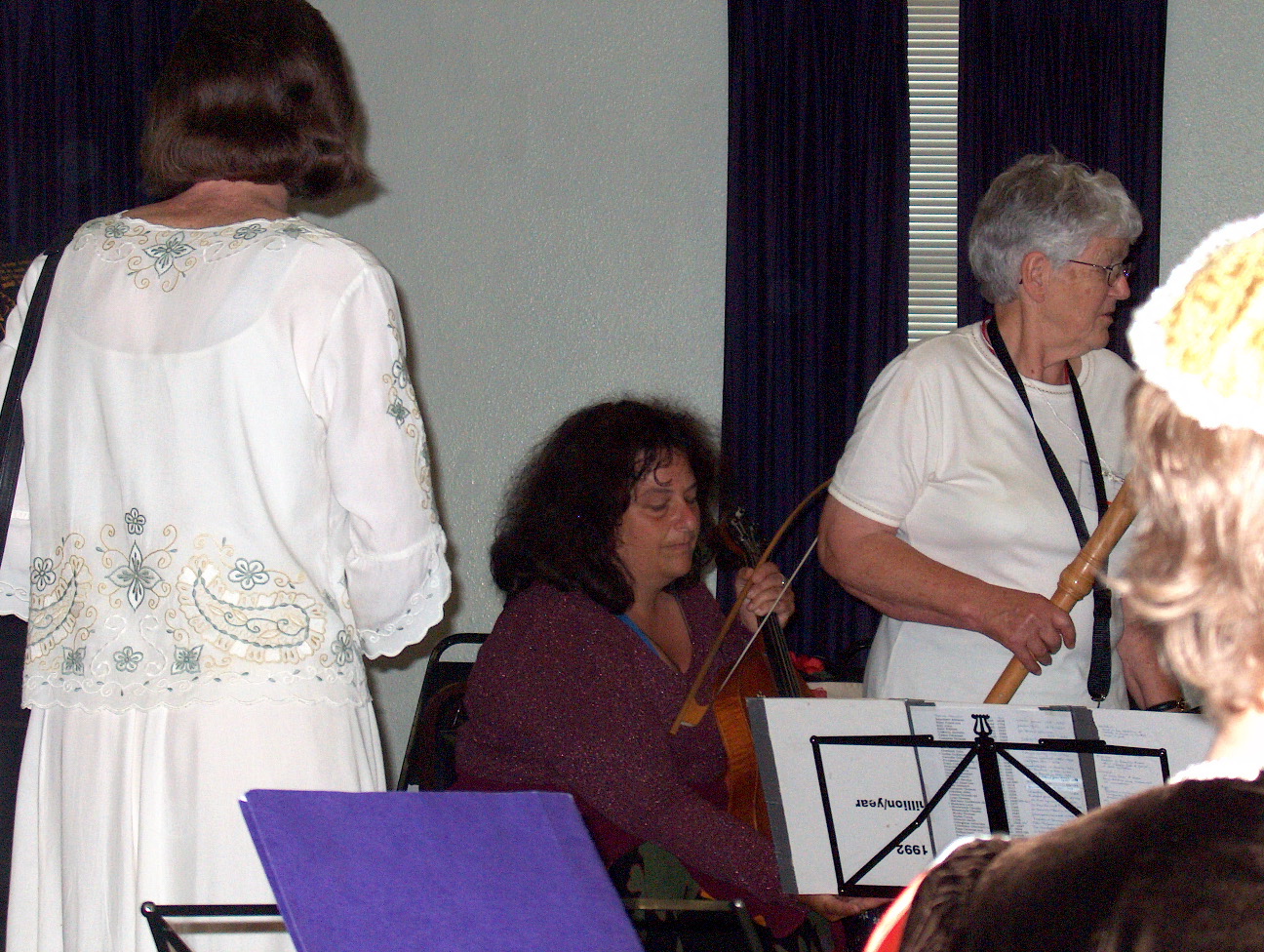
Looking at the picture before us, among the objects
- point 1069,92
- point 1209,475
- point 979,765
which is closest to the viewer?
point 1209,475

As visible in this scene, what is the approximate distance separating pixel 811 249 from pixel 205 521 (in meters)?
2.16

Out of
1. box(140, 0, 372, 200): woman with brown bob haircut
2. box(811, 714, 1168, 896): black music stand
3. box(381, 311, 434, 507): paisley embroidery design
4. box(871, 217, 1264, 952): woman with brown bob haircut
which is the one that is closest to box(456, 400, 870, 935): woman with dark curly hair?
box(811, 714, 1168, 896): black music stand

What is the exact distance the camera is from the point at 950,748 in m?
1.64

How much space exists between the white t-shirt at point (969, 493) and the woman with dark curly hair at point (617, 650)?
346 mm

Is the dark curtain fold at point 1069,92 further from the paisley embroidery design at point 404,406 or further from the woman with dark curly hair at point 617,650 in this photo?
the paisley embroidery design at point 404,406

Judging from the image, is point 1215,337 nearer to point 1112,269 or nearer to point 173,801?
point 173,801

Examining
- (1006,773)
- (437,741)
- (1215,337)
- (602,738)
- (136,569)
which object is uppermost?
(1215,337)

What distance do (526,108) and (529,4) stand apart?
27cm

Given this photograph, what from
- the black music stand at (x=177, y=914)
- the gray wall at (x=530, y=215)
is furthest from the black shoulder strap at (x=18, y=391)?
the gray wall at (x=530, y=215)

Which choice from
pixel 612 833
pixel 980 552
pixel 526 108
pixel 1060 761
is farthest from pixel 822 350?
pixel 1060 761

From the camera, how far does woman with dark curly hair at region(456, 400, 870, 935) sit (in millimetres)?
2039

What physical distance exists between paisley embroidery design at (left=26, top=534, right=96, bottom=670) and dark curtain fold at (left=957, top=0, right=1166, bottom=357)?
2.42 m

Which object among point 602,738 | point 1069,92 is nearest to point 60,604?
point 602,738

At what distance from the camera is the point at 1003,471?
2.08m
